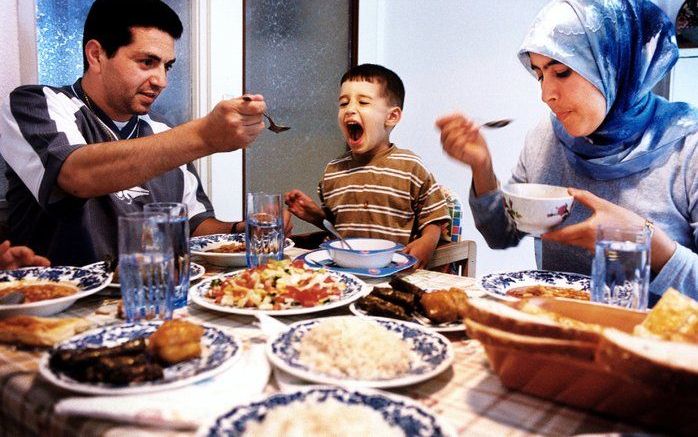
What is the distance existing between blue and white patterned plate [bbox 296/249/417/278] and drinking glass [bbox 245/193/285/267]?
6.0 inches

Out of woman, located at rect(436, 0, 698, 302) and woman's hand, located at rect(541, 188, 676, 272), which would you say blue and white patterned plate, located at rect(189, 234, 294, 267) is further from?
woman's hand, located at rect(541, 188, 676, 272)

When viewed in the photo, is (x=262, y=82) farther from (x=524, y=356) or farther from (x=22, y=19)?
(x=524, y=356)

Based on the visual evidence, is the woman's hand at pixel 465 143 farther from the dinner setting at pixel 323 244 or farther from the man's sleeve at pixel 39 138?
the man's sleeve at pixel 39 138

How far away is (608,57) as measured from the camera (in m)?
1.71

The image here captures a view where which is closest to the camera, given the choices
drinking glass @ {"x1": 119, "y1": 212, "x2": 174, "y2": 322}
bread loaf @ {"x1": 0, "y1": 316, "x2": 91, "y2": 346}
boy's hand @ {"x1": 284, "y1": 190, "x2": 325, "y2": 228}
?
bread loaf @ {"x1": 0, "y1": 316, "x2": 91, "y2": 346}

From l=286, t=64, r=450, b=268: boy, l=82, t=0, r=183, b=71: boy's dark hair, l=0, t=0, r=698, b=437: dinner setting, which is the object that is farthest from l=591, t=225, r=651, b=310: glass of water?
l=82, t=0, r=183, b=71: boy's dark hair

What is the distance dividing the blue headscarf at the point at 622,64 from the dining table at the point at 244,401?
1.06m

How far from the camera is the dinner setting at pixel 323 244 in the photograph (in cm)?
76

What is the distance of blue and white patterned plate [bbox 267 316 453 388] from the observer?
84 centimetres

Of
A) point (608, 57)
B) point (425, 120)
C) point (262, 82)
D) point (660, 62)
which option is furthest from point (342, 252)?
point (425, 120)

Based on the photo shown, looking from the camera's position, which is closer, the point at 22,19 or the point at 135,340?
the point at 135,340

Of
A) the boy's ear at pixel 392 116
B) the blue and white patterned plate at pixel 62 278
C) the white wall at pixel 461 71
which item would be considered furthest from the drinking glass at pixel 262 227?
the white wall at pixel 461 71

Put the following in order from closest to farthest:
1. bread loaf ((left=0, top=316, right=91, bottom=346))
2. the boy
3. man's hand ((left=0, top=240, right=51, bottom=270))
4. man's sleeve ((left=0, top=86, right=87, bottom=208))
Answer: bread loaf ((left=0, top=316, right=91, bottom=346))
man's hand ((left=0, top=240, right=51, bottom=270))
man's sleeve ((left=0, top=86, right=87, bottom=208))
the boy

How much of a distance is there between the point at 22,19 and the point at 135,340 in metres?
2.15
